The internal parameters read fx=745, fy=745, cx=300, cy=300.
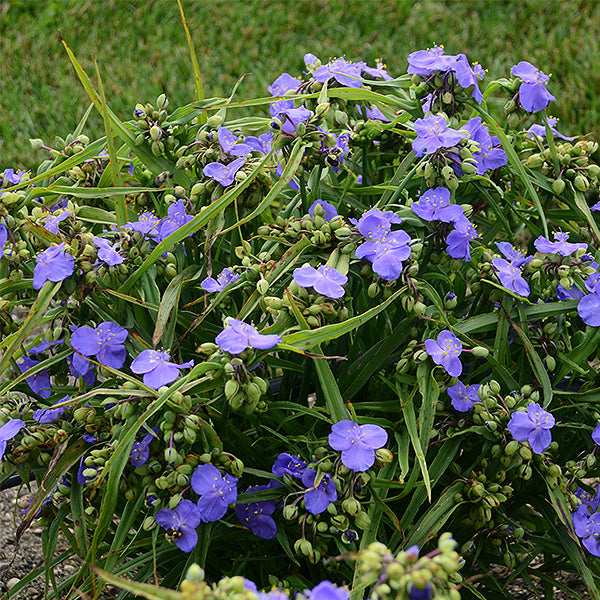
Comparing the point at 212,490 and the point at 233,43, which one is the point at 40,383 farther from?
the point at 233,43

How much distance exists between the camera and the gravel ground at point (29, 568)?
4.94 ft

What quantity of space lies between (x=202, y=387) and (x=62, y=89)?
2.91 meters

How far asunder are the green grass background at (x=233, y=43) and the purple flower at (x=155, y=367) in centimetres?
239

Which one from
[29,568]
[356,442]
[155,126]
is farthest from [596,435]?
[29,568]

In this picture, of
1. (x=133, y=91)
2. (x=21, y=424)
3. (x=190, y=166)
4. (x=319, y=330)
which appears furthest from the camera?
(x=133, y=91)

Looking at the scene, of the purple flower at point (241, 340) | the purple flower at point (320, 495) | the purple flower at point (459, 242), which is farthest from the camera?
the purple flower at point (459, 242)

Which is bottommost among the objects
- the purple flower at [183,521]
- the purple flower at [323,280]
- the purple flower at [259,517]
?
the purple flower at [259,517]

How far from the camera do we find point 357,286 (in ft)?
3.84

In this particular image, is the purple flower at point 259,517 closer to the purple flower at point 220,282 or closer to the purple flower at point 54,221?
the purple flower at point 220,282

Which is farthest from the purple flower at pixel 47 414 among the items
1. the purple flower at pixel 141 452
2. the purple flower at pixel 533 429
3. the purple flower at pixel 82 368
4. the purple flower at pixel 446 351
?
the purple flower at pixel 533 429

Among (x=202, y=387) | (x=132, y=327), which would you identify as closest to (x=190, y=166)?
(x=132, y=327)

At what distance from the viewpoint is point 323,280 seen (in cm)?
95

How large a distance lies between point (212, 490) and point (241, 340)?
0.71ft

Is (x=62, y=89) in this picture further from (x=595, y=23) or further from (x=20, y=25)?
(x=595, y=23)
